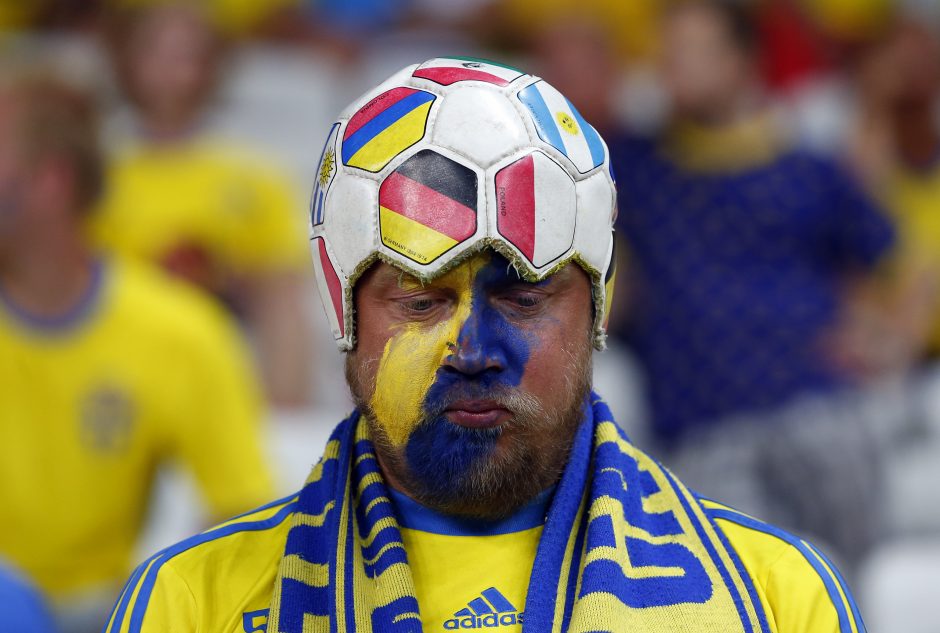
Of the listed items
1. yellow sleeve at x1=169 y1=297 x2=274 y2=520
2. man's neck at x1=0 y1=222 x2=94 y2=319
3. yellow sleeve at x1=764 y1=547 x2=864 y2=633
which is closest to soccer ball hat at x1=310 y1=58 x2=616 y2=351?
yellow sleeve at x1=764 y1=547 x2=864 y2=633

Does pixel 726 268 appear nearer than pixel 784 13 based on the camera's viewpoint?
Yes

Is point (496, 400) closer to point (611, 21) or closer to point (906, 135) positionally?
point (906, 135)

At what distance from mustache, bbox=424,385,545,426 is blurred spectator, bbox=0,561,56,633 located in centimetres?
99

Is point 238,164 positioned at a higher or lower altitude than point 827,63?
lower

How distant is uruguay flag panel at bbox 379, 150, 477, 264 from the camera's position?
6.42ft

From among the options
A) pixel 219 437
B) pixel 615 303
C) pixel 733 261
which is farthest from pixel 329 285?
pixel 615 303

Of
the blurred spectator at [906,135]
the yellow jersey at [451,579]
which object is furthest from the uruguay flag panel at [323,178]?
the blurred spectator at [906,135]

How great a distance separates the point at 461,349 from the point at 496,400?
0.09 meters

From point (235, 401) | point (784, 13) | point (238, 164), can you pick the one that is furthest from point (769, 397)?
point (784, 13)

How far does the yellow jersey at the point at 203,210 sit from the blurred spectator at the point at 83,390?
0.89 metres

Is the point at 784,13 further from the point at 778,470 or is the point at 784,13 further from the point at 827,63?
the point at 778,470

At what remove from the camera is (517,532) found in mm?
2107

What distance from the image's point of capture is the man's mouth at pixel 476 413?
6.55 ft

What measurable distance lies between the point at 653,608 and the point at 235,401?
2431mm
